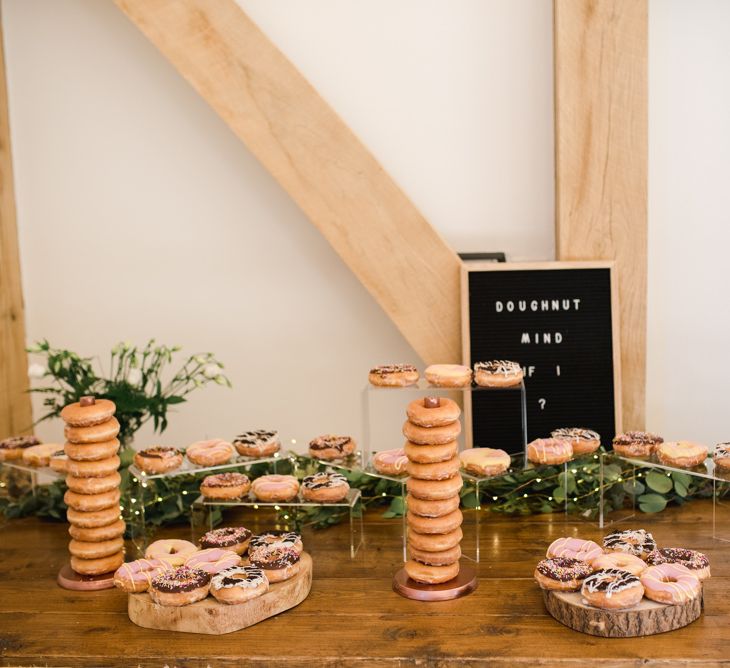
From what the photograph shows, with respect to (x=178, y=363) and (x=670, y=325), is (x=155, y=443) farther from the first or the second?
(x=670, y=325)

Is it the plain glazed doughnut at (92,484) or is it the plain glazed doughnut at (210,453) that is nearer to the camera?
the plain glazed doughnut at (92,484)

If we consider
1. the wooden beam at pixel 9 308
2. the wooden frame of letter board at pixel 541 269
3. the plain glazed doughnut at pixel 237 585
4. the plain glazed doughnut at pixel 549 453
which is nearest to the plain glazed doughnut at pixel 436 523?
the plain glazed doughnut at pixel 237 585

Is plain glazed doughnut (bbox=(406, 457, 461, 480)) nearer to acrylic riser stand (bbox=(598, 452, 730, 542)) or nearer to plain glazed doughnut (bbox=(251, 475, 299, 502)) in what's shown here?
plain glazed doughnut (bbox=(251, 475, 299, 502))

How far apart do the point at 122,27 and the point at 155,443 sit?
4.83 feet

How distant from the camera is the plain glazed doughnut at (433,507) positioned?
214cm

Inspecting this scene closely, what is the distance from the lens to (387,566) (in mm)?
2381

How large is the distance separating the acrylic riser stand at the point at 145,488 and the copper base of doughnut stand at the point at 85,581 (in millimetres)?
204

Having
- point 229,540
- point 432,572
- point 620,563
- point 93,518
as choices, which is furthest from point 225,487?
point 620,563

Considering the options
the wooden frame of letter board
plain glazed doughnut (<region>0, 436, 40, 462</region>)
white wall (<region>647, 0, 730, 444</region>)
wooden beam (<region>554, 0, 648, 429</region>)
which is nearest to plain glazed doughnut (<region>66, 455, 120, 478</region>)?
plain glazed doughnut (<region>0, 436, 40, 462</region>)

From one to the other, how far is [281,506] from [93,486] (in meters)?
0.56

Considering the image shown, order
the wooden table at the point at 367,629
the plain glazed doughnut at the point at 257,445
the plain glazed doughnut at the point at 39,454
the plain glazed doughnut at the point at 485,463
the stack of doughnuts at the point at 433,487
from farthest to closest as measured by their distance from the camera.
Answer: the plain glazed doughnut at the point at 39,454 → the plain glazed doughnut at the point at 257,445 → the plain glazed doughnut at the point at 485,463 → the stack of doughnuts at the point at 433,487 → the wooden table at the point at 367,629

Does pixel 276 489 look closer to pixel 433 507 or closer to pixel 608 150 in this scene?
pixel 433 507

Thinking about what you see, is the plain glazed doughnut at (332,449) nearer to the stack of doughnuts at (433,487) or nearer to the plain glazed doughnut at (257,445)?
the plain glazed doughnut at (257,445)

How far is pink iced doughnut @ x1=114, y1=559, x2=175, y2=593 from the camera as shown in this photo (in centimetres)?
211
